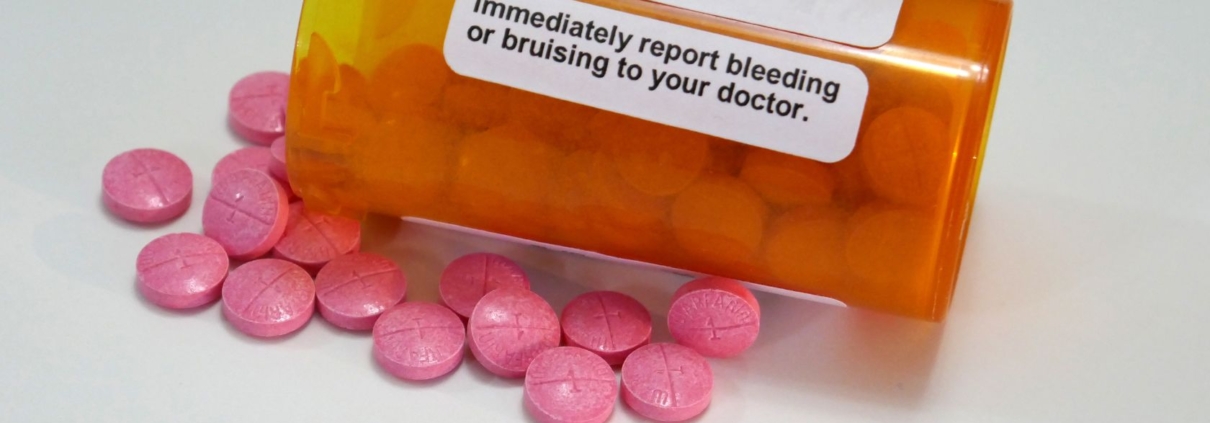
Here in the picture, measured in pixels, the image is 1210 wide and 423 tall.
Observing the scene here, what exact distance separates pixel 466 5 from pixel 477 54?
0.15 feet

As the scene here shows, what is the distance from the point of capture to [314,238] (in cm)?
119

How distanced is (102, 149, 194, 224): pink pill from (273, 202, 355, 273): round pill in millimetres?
127

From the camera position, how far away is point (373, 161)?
3.53ft

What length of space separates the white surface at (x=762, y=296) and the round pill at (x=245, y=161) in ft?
0.11

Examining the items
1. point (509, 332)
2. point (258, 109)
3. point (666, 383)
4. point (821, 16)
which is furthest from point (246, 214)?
point (821, 16)

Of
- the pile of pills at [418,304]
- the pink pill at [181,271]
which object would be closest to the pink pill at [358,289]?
the pile of pills at [418,304]

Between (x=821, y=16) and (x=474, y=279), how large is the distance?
0.44m

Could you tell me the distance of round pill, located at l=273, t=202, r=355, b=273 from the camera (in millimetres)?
1173

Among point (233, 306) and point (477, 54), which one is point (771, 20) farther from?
point (233, 306)

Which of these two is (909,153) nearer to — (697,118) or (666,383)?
(697,118)

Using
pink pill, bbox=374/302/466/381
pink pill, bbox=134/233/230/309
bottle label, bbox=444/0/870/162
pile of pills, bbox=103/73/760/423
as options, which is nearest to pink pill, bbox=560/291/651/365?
pile of pills, bbox=103/73/760/423

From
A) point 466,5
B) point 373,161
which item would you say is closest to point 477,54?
point 466,5

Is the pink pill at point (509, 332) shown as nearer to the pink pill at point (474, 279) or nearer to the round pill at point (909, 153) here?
Result: the pink pill at point (474, 279)

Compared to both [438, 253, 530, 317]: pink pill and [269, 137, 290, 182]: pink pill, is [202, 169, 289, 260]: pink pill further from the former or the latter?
[438, 253, 530, 317]: pink pill
